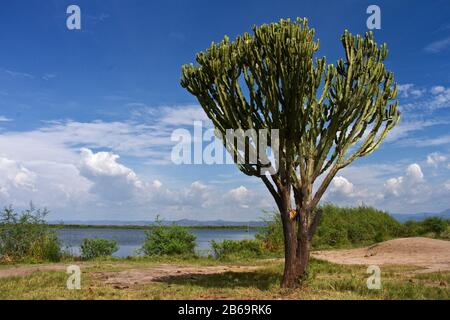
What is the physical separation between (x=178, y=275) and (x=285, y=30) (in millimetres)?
7599

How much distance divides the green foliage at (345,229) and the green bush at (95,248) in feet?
25.6

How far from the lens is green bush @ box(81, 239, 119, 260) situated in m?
19.9

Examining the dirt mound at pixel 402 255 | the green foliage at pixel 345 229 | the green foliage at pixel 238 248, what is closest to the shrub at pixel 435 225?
the green foliage at pixel 345 229

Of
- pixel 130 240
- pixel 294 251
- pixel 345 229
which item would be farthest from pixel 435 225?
pixel 130 240

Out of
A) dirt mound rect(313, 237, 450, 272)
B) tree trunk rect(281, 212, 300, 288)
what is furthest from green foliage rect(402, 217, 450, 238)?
tree trunk rect(281, 212, 300, 288)

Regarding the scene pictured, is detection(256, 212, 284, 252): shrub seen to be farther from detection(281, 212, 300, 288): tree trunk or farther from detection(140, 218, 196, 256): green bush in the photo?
detection(281, 212, 300, 288): tree trunk

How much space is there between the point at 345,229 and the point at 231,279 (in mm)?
15599

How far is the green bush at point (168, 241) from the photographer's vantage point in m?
20.2

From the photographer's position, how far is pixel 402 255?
61.5ft

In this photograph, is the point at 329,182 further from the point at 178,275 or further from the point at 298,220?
the point at 178,275

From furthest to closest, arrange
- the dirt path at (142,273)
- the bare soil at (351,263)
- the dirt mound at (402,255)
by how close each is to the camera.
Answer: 1. the dirt mound at (402,255)
2. the bare soil at (351,263)
3. the dirt path at (142,273)

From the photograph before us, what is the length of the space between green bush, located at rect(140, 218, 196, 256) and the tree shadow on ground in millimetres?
6964

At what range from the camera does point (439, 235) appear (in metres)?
26.0

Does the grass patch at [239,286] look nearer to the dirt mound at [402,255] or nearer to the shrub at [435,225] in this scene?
the dirt mound at [402,255]
